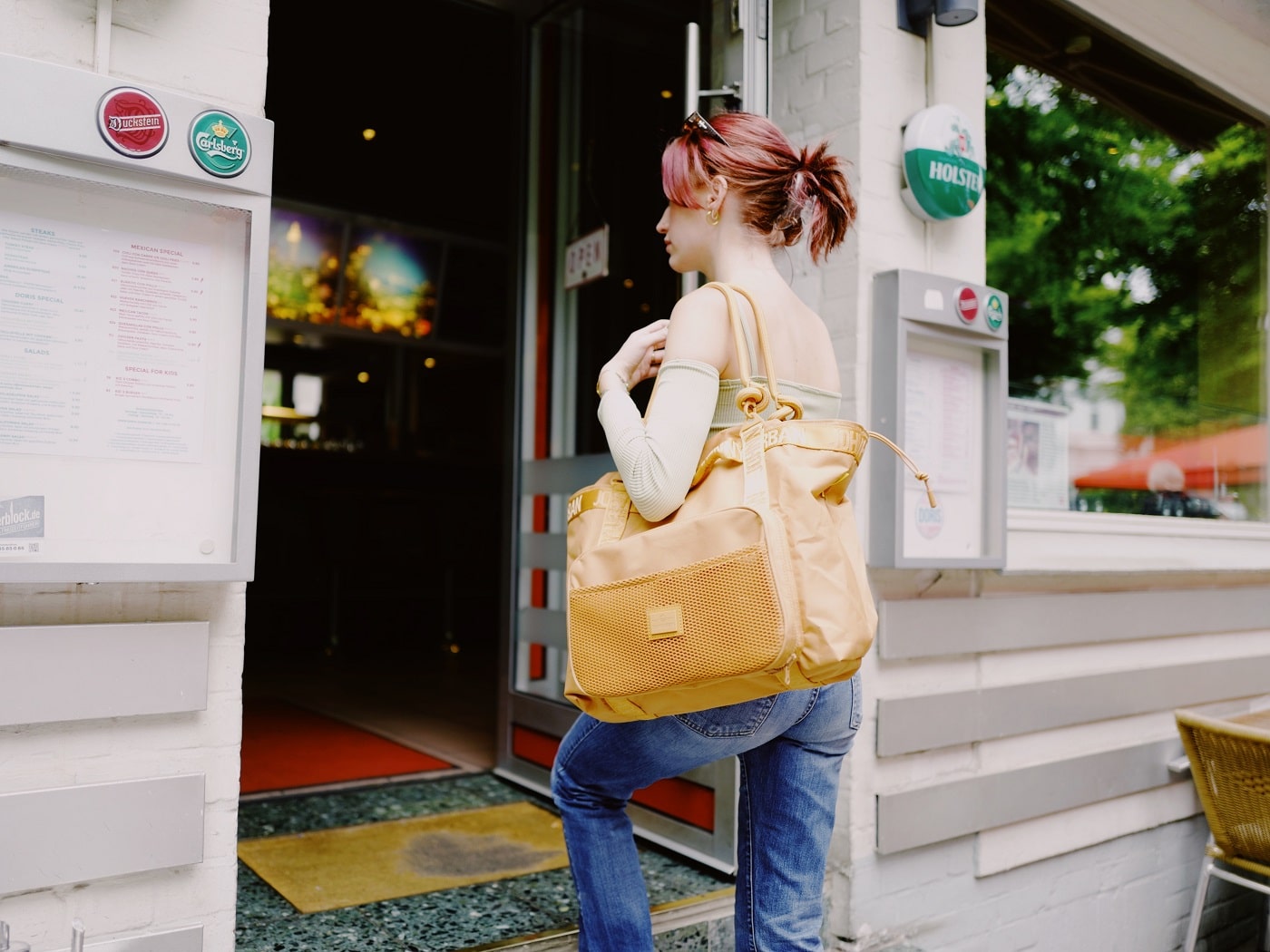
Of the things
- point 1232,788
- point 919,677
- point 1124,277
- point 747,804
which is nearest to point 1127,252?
point 1124,277

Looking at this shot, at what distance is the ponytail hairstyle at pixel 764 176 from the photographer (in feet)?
5.39

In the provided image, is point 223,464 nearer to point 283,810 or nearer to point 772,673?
point 772,673

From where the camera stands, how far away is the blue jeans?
62.6 inches

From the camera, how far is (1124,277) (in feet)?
13.4

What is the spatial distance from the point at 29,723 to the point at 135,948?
1.37 feet

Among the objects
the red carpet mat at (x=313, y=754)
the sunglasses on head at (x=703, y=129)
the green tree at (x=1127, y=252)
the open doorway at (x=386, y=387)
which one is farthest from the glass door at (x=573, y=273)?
the sunglasses on head at (x=703, y=129)

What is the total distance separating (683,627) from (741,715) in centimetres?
22

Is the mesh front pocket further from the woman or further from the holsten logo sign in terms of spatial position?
the holsten logo sign

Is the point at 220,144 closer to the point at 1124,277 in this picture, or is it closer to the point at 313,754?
the point at 313,754

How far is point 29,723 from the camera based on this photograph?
155 centimetres

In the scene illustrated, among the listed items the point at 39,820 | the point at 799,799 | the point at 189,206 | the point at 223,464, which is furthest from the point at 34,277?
the point at 799,799

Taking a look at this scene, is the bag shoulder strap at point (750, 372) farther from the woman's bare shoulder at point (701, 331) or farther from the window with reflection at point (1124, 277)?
the window with reflection at point (1124, 277)

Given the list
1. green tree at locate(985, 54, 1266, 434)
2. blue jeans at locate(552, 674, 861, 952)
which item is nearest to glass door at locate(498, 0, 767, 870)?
green tree at locate(985, 54, 1266, 434)

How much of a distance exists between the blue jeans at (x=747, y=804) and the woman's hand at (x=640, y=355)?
0.57 metres
